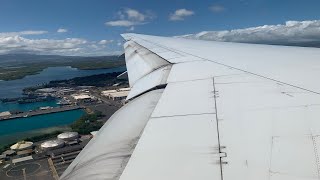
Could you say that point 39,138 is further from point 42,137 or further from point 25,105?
point 25,105

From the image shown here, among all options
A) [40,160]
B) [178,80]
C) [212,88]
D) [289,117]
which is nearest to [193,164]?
[289,117]

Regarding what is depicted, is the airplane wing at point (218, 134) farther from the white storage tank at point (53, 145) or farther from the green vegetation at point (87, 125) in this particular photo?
the green vegetation at point (87, 125)

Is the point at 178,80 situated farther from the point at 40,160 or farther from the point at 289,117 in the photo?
the point at 40,160

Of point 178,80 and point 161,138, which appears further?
point 178,80

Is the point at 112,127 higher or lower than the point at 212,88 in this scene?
lower

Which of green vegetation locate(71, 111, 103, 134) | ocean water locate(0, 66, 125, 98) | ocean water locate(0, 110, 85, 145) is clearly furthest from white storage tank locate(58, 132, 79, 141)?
ocean water locate(0, 66, 125, 98)

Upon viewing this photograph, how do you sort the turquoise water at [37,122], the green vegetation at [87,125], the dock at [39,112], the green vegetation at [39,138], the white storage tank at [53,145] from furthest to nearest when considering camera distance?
the dock at [39,112] < the turquoise water at [37,122] < the green vegetation at [87,125] < the green vegetation at [39,138] < the white storage tank at [53,145]

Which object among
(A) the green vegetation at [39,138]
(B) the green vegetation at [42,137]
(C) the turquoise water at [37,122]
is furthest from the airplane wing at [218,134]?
(C) the turquoise water at [37,122]

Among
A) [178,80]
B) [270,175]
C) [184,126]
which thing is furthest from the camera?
[178,80]
